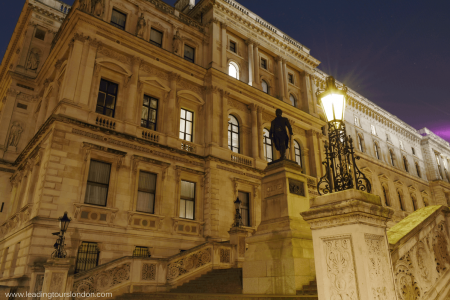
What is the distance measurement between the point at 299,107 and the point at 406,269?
26429 mm

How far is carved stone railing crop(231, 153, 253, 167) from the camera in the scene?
75.1ft

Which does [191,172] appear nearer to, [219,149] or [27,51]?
[219,149]

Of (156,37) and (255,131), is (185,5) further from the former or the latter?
(255,131)

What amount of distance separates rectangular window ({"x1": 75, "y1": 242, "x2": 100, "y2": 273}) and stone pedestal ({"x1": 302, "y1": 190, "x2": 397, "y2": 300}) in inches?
541

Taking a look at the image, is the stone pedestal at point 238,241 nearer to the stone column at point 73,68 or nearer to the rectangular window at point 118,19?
the stone column at point 73,68

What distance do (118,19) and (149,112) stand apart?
6522mm

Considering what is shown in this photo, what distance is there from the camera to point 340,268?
4023 millimetres

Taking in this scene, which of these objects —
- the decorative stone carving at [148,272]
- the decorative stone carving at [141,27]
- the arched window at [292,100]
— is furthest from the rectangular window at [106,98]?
the arched window at [292,100]

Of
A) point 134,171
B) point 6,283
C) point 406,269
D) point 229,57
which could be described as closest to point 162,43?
point 229,57

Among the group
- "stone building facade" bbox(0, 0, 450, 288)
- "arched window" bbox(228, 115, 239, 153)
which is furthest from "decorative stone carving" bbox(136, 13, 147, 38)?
"arched window" bbox(228, 115, 239, 153)

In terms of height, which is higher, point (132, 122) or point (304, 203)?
Answer: point (132, 122)

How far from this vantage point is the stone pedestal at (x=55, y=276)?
1059 centimetres

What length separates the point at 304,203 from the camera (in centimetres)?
1079

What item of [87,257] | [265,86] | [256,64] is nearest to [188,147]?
[87,257]
